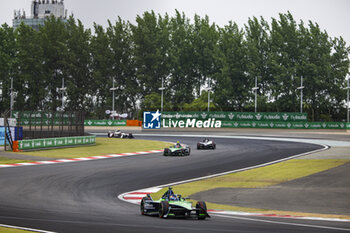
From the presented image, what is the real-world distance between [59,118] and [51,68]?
79894mm

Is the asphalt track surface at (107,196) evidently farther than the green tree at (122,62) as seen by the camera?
No

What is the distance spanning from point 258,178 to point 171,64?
91492mm

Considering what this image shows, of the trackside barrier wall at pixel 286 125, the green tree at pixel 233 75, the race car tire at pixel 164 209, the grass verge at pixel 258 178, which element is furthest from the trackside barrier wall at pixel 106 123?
the race car tire at pixel 164 209

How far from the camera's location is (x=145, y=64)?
117 meters

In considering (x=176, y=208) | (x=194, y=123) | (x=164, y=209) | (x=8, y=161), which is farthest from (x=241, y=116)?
(x=164, y=209)

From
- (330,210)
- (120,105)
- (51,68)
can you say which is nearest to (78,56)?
(51,68)

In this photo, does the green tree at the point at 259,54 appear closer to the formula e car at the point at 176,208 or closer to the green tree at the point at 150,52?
the green tree at the point at 150,52

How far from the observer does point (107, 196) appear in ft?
65.7

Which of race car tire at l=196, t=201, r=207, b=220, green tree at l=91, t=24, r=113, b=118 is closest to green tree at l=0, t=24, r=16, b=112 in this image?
green tree at l=91, t=24, r=113, b=118

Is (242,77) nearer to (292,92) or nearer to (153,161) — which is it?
(292,92)

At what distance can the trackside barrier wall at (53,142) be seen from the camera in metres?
40.2

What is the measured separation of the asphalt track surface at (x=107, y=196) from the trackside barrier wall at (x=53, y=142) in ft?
26.6

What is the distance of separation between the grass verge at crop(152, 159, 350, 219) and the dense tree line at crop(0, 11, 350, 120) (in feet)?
225

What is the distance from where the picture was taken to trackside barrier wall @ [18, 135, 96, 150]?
4016 cm
